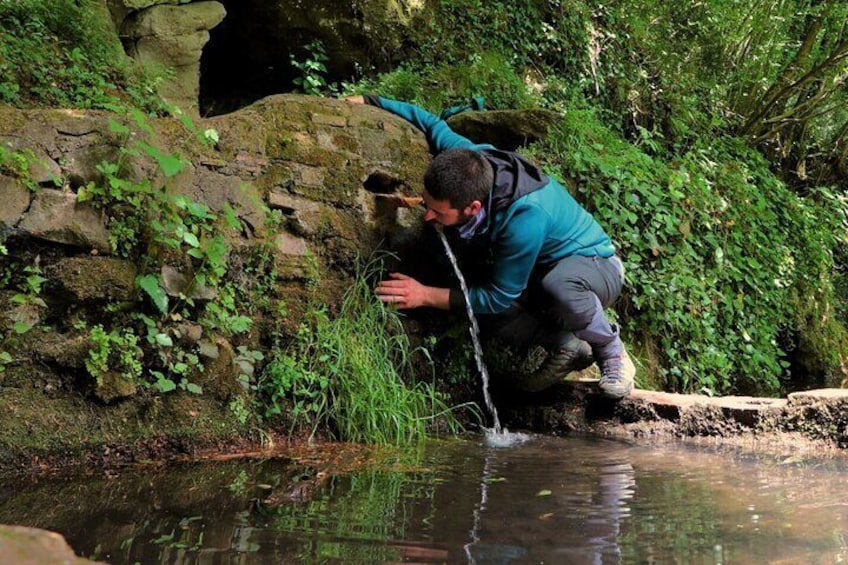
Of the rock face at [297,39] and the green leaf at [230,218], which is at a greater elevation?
the rock face at [297,39]

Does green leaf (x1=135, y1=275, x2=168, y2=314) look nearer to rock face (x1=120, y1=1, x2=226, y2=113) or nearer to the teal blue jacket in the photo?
the teal blue jacket

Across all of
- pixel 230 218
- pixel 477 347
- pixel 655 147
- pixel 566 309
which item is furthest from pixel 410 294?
pixel 655 147

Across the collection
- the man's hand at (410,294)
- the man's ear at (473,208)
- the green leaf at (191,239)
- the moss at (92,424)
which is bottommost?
the moss at (92,424)

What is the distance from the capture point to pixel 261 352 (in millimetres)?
3670

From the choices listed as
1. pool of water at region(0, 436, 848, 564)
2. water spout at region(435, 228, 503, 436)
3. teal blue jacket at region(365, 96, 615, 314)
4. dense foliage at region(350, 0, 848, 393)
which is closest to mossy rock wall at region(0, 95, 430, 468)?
water spout at region(435, 228, 503, 436)

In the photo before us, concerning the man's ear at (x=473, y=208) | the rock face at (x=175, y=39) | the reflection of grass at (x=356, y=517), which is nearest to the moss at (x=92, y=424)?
the reflection of grass at (x=356, y=517)

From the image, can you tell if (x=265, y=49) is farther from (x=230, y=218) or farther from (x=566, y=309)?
(x=566, y=309)

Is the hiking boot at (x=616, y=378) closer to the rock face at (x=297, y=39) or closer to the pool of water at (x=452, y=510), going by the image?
the pool of water at (x=452, y=510)

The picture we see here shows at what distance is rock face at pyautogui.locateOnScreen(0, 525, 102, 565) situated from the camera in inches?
40.3

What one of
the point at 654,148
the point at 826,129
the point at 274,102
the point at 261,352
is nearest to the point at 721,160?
the point at 654,148

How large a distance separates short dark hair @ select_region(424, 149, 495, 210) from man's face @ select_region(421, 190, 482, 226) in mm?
25

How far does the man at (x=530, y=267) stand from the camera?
3.78 meters

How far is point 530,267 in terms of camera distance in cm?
387

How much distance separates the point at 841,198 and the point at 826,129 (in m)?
2.63
